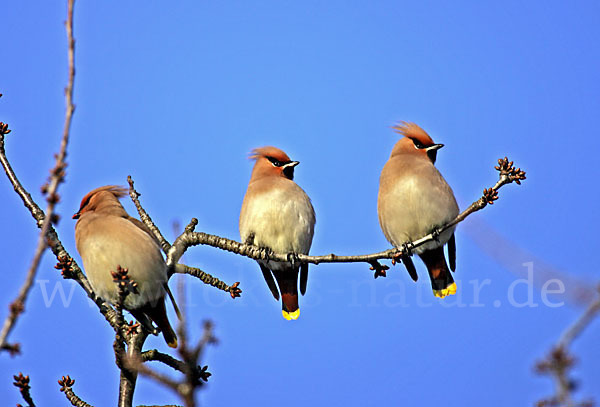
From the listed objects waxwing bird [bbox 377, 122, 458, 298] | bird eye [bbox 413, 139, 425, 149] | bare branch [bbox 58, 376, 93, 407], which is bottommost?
bare branch [bbox 58, 376, 93, 407]

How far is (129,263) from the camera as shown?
15.0 ft

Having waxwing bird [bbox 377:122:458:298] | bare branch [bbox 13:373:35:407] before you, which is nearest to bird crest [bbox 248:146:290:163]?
waxwing bird [bbox 377:122:458:298]

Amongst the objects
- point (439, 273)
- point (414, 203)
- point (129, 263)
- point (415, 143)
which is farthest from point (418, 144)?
point (129, 263)

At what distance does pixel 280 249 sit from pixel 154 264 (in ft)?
3.70

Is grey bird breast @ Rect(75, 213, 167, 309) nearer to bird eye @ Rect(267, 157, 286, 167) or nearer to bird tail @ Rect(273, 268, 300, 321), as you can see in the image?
bird tail @ Rect(273, 268, 300, 321)

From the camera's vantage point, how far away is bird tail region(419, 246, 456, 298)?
5586 mm

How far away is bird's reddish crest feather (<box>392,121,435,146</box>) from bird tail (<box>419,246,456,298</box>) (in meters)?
0.89

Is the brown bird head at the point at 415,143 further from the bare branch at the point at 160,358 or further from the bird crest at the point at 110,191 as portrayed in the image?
the bare branch at the point at 160,358

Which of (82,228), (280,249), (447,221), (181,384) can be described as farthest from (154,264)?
(181,384)

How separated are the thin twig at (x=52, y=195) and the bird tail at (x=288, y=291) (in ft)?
13.5

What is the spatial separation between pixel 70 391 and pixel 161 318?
1167 mm

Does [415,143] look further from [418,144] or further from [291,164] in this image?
[291,164]

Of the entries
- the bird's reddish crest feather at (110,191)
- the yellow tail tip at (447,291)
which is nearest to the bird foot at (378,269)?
the yellow tail tip at (447,291)

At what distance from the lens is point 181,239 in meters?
4.71
